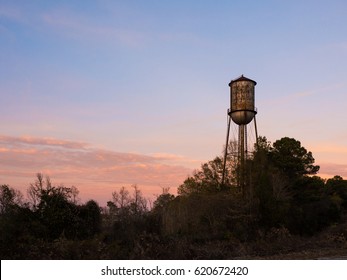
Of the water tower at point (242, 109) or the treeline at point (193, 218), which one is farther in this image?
the water tower at point (242, 109)

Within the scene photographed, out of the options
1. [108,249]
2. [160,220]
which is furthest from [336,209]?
[108,249]

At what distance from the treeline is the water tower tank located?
3.30 metres

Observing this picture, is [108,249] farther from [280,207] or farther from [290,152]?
[290,152]

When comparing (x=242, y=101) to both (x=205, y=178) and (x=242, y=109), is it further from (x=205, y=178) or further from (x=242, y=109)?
(x=205, y=178)

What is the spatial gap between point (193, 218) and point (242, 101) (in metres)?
12.8

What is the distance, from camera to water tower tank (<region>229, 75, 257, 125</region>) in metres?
36.1

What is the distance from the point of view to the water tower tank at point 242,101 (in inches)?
1421

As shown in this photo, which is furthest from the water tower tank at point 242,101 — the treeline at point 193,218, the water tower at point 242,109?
the treeline at point 193,218

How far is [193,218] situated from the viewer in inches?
1133

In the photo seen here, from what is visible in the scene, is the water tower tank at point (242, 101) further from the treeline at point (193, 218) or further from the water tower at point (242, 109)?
the treeline at point (193, 218)

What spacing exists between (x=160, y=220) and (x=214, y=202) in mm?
4251

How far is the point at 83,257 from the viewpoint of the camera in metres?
14.4

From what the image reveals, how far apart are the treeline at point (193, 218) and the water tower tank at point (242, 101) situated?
10.8 feet

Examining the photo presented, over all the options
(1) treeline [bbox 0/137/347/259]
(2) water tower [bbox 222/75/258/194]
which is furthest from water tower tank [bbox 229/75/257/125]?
(1) treeline [bbox 0/137/347/259]
